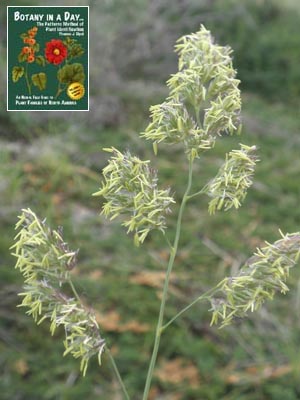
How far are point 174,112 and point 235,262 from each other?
217 cm

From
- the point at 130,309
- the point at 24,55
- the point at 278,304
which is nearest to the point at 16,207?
the point at 130,309

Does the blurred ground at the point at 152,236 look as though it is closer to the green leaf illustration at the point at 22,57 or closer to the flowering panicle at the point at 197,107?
the green leaf illustration at the point at 22,57

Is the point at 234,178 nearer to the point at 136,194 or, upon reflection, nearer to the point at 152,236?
the point at 136,194

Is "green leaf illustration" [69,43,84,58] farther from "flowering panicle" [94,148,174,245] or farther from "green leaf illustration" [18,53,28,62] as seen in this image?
"flowering panicle" [94,148,174,245]

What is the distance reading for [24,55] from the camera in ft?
5.60

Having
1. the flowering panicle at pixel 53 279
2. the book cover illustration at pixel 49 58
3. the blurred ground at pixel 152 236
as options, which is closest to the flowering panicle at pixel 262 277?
the flowering panicle at pixel 53 279

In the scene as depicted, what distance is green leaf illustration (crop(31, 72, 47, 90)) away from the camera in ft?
5.33

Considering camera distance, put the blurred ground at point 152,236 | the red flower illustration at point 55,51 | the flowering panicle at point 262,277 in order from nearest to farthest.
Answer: the flowering panicle at point 262,277, the red flower illustration at point 55,51, the blurred ground at point 152,236

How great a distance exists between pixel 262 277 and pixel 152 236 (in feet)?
7.42

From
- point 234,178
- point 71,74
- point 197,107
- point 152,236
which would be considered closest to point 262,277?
point 234,178

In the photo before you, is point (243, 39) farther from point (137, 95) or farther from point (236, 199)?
point (236, 199)

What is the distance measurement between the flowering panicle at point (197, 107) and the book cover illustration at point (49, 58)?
2.06 ft

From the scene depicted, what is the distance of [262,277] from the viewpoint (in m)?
0.95

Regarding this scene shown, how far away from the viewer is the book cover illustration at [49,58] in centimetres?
163
